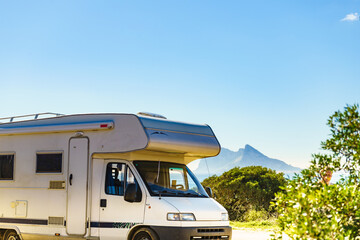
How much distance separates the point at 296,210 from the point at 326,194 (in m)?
0.37

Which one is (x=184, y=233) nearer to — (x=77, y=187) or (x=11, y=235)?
(x=77, y=187)

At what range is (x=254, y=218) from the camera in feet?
62.0

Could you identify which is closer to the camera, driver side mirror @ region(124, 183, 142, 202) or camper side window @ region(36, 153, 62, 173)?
driver side mirror @ region(124, 183, 142, 202)

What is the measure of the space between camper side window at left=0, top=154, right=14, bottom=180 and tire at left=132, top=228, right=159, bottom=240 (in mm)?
3653

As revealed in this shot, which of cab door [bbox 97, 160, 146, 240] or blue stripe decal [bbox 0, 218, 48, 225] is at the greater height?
cab door [bbox 97, 160, 146, 240]

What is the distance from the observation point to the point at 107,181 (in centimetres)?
1051

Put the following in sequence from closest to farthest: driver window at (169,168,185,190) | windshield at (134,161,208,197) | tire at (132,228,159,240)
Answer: tire at (132,228,159,240) → windshield at (134,161,208,197) → driver window at (169,168,185,190)

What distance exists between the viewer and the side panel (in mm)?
10688

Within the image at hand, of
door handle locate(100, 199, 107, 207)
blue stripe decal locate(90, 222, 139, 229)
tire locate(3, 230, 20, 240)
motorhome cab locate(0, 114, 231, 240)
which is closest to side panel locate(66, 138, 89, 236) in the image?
motorhome cab locate(0, 114, 231, 240)

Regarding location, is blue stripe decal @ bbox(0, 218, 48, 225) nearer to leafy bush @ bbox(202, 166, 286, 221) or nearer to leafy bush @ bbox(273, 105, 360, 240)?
leafy bush @ bbox(273, 105, 360, 240)

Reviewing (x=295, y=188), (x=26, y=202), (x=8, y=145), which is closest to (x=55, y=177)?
(x=26, y=202)

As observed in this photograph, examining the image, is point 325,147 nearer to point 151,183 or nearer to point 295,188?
point 295,188

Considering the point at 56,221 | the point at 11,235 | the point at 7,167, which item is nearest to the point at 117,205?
the point at 56,221

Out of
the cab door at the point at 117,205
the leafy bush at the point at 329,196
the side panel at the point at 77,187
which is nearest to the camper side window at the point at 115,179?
the cab door at the point at 117,205
